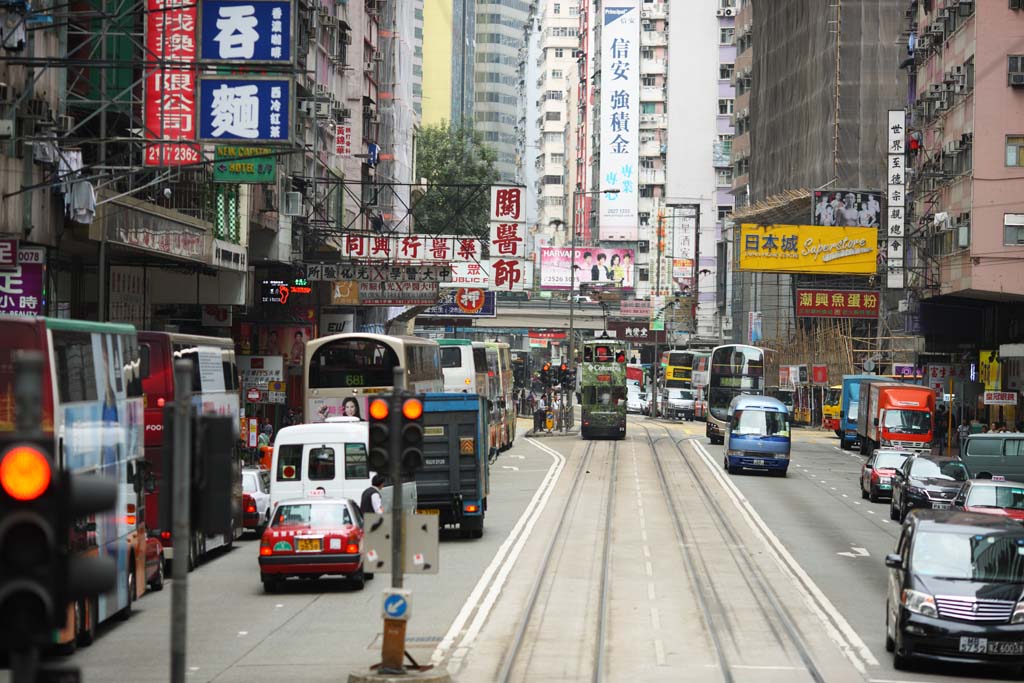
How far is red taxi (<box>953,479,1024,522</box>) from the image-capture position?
2641 cm

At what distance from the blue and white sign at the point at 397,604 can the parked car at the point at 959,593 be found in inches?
208

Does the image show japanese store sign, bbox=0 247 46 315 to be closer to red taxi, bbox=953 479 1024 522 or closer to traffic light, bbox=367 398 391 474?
traffic light, bbox=367 398 391 474

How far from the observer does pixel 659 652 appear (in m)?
17.5

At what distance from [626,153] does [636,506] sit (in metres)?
100

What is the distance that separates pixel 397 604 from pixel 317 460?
12598 millimetres

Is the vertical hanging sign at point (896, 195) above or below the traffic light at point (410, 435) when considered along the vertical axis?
above

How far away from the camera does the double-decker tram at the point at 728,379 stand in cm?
6394

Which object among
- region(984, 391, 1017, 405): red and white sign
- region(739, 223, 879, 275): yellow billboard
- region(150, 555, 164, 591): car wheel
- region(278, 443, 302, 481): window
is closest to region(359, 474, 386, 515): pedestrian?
region(278, 443, 302, 481): window

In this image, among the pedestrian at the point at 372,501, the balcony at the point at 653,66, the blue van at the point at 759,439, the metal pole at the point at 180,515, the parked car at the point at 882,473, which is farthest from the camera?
the balcony at the point at 653,66

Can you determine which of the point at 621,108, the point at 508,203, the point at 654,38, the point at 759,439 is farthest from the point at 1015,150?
the point at 654,38

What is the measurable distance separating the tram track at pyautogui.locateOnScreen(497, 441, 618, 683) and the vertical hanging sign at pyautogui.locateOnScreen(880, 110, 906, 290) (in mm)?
20507

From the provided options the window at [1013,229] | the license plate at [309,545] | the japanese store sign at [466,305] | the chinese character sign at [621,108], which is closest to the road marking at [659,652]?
the license plate at [309,545]

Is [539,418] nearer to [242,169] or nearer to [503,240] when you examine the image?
[503,240]

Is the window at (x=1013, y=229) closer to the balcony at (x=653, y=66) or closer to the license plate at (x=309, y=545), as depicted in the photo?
the license plate at (x=309, y=545)
